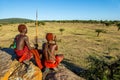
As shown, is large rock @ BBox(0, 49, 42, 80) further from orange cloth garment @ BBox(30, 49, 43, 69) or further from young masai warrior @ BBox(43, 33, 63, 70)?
young masai warrior @ BBox(43, 33, 63, 70)

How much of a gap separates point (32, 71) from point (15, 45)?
1471 millimetres

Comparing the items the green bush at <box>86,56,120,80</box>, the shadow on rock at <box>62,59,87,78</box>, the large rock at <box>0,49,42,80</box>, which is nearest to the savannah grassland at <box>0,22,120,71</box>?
the shadow on rock at <box>62,59,87,78</box>

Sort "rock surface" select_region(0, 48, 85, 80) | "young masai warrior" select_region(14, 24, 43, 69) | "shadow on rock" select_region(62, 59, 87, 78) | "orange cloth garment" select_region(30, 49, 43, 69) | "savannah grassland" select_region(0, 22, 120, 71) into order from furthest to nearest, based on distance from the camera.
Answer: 1. "savannah grassland" select_region(0, 22, 120, 71)
2. "shadow on rock" select_region(62, 59, 87, 78)
3. "young masai warrior" select_region(14, 24, 43, 69)
4. "orange cloth garment" select_region(30, 49, 43, 69)
5. "rock surface" select_region(0, 48, 85, 80)

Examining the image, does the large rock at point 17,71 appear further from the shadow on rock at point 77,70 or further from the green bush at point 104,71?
the green bush at point 104,71

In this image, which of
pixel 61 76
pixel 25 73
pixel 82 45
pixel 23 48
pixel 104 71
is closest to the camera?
pixel 61 76

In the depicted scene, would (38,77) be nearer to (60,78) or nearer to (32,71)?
(32,71)

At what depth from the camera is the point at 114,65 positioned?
871 centimetres

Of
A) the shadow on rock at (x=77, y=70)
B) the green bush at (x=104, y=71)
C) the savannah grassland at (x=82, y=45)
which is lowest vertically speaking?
the savannah grassland at (x=82, y=45)

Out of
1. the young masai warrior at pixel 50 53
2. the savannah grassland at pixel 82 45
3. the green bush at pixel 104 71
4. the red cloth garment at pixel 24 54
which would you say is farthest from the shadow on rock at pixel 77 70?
the red cloth garment at pixel 24 54

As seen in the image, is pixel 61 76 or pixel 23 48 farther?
pixel 23 48

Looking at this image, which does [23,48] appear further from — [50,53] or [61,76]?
[61,76]

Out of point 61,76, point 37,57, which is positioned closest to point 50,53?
point 37,57

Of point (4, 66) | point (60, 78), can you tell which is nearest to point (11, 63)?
point (4, 66)

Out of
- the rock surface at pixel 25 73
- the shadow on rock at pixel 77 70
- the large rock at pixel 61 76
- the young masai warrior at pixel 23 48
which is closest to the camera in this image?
the large rock at pixel 61 76
